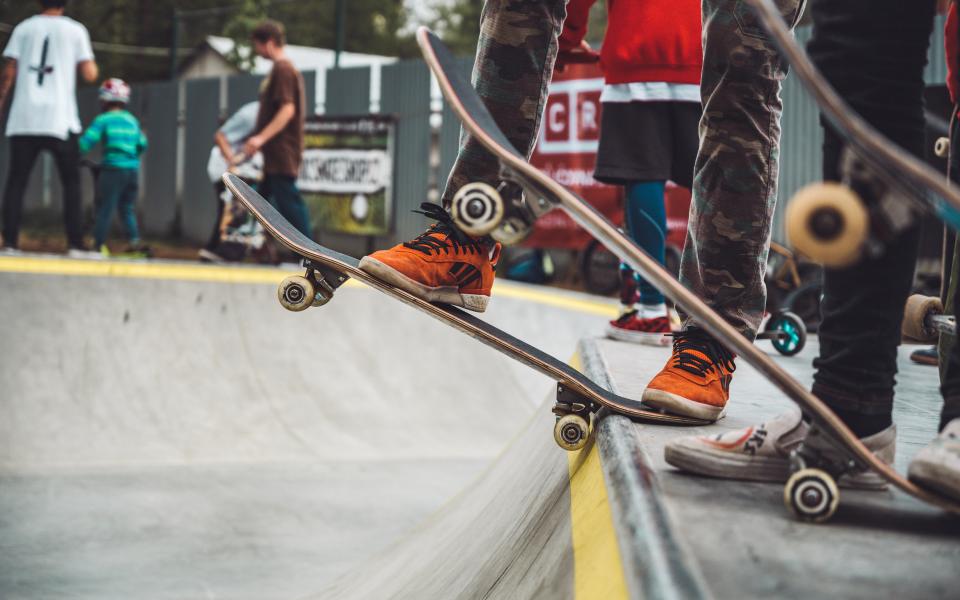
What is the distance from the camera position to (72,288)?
508cm

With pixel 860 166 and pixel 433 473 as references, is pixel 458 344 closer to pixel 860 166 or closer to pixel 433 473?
pixel 433 473

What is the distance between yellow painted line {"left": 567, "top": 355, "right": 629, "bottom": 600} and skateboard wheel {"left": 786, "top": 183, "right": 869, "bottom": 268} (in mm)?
421

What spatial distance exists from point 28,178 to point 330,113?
7.54 m

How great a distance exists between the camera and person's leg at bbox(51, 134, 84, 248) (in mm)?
6586

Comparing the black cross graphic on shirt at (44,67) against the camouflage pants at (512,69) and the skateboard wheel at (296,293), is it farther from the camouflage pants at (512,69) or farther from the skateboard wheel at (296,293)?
the camouflage pants at (512,69)

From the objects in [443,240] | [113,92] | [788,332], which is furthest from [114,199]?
[443,240]

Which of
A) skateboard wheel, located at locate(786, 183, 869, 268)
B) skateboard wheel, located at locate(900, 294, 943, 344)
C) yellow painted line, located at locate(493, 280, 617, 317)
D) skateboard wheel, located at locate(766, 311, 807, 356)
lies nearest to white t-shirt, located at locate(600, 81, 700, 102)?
skateboard wheel, located at locate(766, 311, 807, 356)

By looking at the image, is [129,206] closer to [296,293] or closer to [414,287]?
[296,293]

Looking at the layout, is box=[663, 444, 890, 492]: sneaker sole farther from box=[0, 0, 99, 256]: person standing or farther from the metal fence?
the metal fence

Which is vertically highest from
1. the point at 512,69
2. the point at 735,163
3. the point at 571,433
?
the point at 512,69

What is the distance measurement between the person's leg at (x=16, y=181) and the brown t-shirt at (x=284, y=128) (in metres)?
1.63

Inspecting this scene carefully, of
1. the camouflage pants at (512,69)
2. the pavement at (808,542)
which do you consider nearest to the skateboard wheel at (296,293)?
the camouflage pants at (512,69)

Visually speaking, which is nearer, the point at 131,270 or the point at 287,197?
the point at 131,270

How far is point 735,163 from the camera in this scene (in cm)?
190
